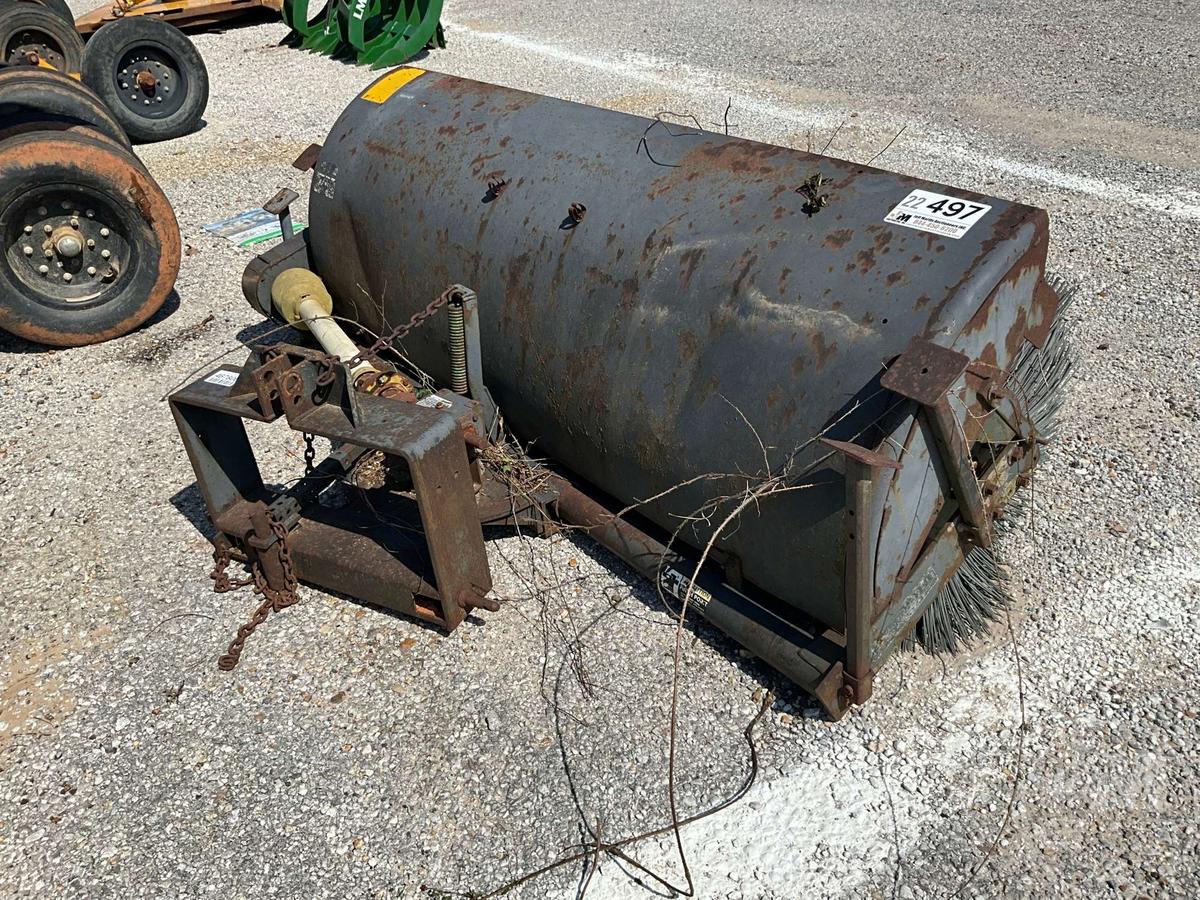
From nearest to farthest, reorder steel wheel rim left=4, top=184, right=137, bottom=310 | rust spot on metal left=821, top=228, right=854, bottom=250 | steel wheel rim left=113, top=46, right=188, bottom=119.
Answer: rust spot on metal left=821, top=228, right=854, bottom=250
steel wheel rim left=4, top=184, right=137, bottom=310
steel wheel rim left=113, top=46, right=188, bottom=119

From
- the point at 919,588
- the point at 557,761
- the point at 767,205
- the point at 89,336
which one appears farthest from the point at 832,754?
the point at 89,336

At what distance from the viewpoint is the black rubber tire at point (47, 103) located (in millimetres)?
5121

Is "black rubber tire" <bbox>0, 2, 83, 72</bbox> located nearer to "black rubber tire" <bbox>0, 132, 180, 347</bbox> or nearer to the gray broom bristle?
"black rubber tire" <bbox>0, 132, 180, 347</bbox>

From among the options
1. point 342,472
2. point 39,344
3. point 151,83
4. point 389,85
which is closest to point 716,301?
point 342,472

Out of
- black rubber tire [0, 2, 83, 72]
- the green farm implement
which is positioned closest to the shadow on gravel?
black rubber tire [0, 2, 83, 72]

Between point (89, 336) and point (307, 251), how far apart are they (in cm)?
147

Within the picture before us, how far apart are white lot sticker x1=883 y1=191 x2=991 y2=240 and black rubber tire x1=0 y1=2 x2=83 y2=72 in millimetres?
8393

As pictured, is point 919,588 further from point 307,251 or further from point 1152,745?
point 307,251

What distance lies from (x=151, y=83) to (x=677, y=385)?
279 inches

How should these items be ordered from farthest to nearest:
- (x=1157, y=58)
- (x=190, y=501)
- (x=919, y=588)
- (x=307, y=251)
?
(x=1157, y=58) < (x=307, y=251) < (x=190, y=501) < (x=919, y=588)

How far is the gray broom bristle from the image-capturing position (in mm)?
2811

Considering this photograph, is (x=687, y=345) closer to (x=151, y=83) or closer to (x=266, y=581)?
(x=266, y=581)

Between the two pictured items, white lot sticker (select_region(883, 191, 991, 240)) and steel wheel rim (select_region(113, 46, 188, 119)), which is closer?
white lot sticker (select_region(883, 191, 991, 240))

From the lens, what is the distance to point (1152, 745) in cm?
254
